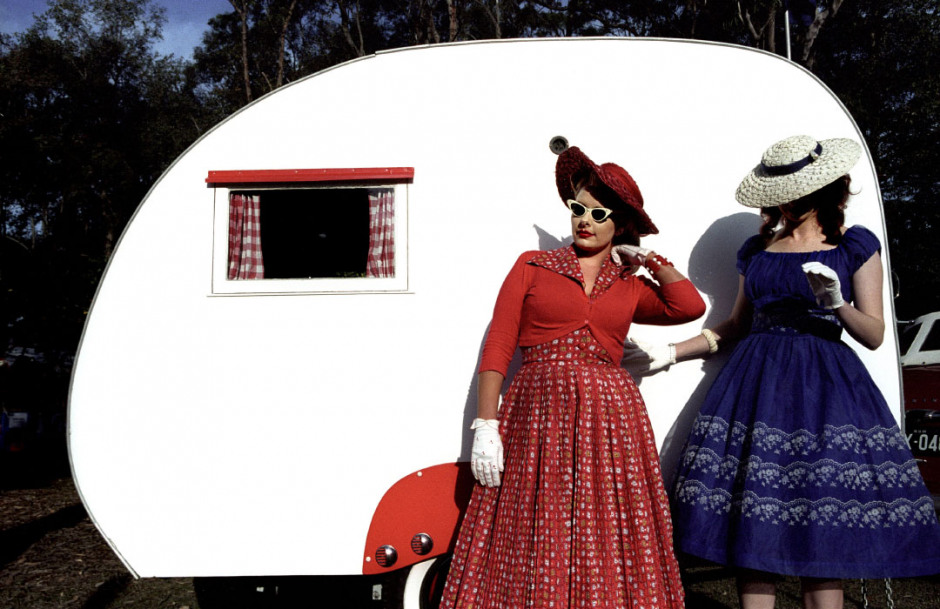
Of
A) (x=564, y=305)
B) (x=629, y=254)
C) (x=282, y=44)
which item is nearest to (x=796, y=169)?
(x=629, y=254)

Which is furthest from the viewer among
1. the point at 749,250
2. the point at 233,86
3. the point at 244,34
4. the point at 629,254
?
the point at 233,86

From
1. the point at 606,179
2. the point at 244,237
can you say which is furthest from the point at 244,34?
the point at 606,179

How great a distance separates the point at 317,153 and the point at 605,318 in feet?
4.56

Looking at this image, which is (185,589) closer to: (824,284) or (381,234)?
(381,234)

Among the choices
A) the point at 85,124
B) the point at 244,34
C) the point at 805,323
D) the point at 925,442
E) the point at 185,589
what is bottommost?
the point at 185,589

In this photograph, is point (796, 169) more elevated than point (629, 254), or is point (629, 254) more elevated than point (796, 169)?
point (796, 169)

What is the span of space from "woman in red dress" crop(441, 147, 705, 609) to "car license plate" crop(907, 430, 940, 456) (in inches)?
114

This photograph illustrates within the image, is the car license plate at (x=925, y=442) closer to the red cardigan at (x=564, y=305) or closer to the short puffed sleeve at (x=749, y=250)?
the short puffed sleeve at (x=749, y=250)

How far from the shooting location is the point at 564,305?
2299mm

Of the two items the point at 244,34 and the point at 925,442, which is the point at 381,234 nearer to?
the point at 925,442

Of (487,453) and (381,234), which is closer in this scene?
(487,453)

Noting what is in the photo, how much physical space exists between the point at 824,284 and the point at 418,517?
1.65 meters

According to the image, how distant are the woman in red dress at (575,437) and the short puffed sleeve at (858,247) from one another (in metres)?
0.51

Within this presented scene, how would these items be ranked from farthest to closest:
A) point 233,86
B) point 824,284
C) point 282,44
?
1. point 233,86
2. point 282,44
3. point 824,284
